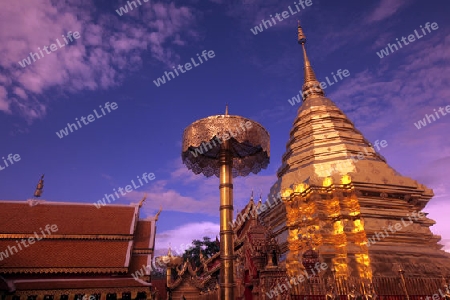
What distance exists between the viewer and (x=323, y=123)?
1524 cm

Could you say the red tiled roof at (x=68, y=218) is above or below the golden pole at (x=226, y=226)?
above

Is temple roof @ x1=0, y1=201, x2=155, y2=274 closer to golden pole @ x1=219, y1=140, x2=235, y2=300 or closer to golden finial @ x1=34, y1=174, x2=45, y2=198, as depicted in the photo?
golden finial @ x1=34, y1=174, x2=45, y2=198

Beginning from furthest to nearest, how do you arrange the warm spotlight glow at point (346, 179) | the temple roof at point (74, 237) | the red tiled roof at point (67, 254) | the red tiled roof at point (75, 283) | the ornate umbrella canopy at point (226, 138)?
the temple roof at point (74, 237) → the red tiled roof at point (67, 254) → the red tiled roof at point (75, 283) → the warm spotlight glow at point (346, 179) → the ornate umbrella canopy at point (226, 138)

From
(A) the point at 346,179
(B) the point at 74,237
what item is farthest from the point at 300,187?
(B) the point at 74,237

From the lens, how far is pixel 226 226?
5.29 metres

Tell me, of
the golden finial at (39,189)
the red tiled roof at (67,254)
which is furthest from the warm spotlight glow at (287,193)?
the golden finial at (39,189)

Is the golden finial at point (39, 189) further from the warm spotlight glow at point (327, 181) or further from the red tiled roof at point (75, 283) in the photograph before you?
the warm spotlight glow at point (327, 181)

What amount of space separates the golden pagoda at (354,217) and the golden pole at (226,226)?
5.46 meters

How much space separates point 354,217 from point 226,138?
767 centimetres

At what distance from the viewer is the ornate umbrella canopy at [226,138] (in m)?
5.78

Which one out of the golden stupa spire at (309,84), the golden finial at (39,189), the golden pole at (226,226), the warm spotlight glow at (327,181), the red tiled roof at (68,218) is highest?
the golden stupa spire at (309,84)

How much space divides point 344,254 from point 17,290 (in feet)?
51.4

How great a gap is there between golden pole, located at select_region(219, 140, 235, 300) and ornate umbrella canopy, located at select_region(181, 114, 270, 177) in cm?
30

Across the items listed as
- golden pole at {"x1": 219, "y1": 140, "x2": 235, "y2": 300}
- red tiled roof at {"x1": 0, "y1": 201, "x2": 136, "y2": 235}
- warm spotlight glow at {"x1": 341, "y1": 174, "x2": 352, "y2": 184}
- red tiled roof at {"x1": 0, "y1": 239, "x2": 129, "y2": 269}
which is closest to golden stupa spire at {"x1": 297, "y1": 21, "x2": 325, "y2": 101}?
warm spotlight glow at {"x1": 341, "y1": 174, "x2": 352, "y2": 184}
